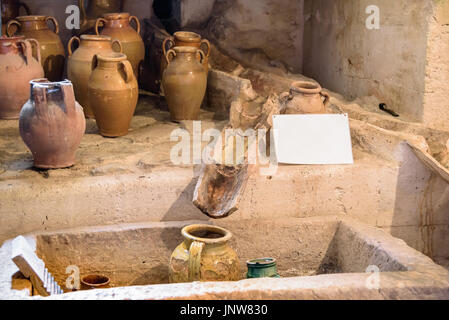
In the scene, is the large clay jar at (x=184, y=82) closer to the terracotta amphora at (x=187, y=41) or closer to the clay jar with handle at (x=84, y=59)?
the terracotta amphora at (x=187, y=41)

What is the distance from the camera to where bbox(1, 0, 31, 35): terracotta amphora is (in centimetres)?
557

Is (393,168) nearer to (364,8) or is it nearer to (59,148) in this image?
(364,8)

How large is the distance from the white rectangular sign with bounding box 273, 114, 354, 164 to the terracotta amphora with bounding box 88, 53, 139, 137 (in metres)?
1.20

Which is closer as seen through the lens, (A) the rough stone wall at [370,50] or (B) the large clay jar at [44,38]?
(A) the rough stone wall at [370,50]

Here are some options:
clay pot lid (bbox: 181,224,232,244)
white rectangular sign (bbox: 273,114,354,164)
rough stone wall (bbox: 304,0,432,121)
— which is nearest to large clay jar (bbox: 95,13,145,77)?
rough stone wall (bbox: 304,0,432,121)

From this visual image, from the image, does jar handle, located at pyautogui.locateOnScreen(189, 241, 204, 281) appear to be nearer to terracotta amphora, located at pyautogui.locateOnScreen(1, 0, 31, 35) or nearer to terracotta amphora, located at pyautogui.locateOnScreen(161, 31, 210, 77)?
terracotta amphora, located at pyautogui.locateOnScreen(161, 31, 210, 77)

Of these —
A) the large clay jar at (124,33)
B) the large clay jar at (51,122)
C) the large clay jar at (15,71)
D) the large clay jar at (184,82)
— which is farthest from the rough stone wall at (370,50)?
the large clay jar at (15,71)

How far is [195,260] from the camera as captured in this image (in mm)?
A: 3061

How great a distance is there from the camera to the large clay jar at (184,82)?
4.80m

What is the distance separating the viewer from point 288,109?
3951mm

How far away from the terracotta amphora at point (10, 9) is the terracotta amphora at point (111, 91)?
164 cm

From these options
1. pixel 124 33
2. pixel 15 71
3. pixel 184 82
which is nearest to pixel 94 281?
pixel 184 82
